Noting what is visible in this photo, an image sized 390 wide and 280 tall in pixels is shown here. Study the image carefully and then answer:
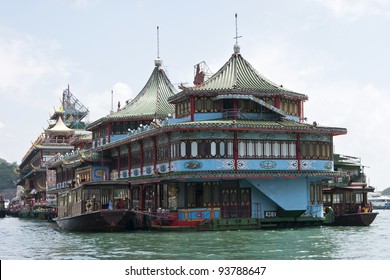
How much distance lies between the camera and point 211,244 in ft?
113

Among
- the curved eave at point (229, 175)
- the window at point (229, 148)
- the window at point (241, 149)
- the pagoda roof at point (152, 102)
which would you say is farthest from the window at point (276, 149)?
the pagoda roof at point (152, 102)

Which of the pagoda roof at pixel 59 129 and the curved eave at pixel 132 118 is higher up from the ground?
the pagoda roof at pixel 59 129

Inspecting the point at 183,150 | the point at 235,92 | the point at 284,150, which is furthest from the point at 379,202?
the point at 183,150

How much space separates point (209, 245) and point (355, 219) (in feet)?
68.0

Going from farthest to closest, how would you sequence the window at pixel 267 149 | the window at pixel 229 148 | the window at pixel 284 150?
the window at pixel 284 150 < the window at pixel 267 149 < the window at pixel 229 148

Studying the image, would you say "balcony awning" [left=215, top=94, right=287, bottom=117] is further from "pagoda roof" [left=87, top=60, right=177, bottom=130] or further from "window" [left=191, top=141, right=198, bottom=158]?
"pagoda roof" [left=87, top=60, right=177, bottom=130]

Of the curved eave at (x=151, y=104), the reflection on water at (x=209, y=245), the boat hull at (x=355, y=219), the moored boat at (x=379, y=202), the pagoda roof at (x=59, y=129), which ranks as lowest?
the reflection on water at (x=209, y=245)

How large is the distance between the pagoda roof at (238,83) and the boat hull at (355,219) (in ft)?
29.3

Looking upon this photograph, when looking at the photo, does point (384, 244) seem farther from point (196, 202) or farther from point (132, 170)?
point (132, 170)

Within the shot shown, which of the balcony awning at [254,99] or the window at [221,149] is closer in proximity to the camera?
the window at [221,149]

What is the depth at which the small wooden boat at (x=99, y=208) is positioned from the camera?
4431 cm

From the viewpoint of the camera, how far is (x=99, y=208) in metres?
47.1

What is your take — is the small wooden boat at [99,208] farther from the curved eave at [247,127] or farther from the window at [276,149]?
the window at [276,149]

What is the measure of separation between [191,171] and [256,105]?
24.7 feet
